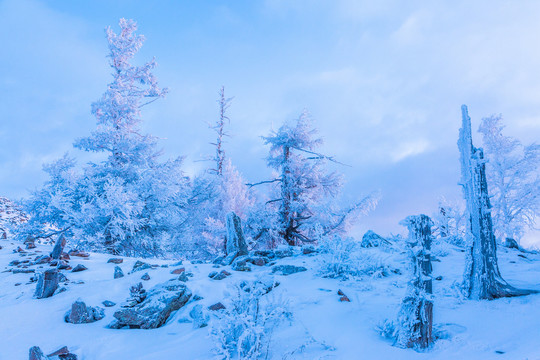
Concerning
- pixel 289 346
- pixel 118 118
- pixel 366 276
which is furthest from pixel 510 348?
pixel 118 118

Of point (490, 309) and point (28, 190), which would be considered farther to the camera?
point (28, 190)

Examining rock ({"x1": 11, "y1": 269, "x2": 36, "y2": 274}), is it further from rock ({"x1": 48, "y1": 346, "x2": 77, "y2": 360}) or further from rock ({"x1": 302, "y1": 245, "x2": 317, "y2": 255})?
rock ({"x1": 302, "y1": 245, "x2": 317, "y2": 255})

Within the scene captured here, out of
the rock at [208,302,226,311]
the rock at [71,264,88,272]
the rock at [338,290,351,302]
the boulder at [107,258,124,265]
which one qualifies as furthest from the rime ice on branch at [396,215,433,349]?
the boulder at [107,258,124,265]

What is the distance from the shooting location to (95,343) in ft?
12.5

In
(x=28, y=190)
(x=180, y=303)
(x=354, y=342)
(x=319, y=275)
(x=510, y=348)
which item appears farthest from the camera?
(x=28, y=190)

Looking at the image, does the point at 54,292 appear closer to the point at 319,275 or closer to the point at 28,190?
the point at 319,275

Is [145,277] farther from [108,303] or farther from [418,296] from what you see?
[418,296]

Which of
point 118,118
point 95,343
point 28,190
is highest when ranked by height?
point 118,118

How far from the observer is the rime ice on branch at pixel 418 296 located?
3.09 meters

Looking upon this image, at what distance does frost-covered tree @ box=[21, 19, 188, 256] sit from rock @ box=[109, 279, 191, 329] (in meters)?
6.92

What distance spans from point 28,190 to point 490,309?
14.7 metres

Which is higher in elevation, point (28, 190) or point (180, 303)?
point (28, 190)

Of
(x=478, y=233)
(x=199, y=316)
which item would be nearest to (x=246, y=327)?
(x=199, y=316)

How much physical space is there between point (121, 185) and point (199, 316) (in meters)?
8.80
